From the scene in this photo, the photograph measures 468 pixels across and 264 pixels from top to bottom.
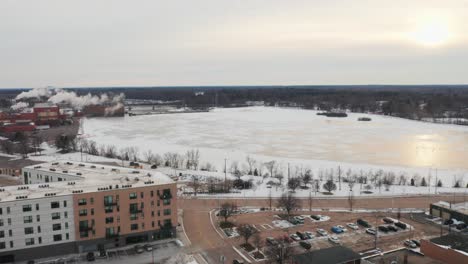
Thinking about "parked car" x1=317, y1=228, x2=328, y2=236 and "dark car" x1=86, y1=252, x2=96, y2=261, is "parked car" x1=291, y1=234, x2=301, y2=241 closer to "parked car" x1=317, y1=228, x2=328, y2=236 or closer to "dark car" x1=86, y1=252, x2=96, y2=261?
"parked car" x1=317, y1=228, x2=328, y2=236

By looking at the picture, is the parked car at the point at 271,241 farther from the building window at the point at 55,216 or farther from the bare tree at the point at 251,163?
the bare tree at the point at 251,163

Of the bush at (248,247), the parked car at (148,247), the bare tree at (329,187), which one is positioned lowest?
the parked car at (148,247)

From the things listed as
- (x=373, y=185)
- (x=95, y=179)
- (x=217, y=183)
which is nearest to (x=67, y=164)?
(x=95, y=179)

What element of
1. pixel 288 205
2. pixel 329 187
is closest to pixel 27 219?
pixel 288 205

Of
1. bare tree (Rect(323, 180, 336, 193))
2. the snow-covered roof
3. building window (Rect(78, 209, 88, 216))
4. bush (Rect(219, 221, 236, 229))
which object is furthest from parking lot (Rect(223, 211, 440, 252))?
building window (Rect(78, 209, 88, 216))

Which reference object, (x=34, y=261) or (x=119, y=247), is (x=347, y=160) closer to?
(x=119, y=247)

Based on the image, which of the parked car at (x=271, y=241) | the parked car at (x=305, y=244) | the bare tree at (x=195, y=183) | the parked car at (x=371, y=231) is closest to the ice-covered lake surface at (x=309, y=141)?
the bare tree at (x=195, y=183)

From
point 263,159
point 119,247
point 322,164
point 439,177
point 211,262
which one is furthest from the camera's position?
point 263,159
